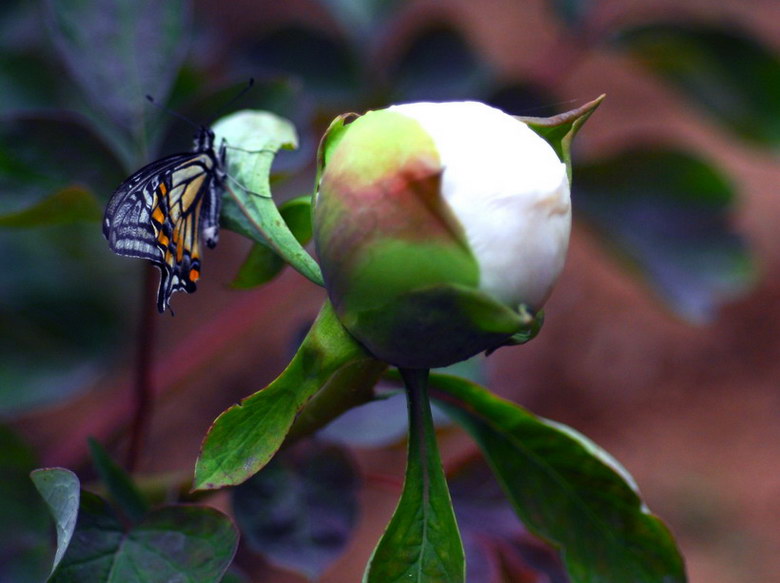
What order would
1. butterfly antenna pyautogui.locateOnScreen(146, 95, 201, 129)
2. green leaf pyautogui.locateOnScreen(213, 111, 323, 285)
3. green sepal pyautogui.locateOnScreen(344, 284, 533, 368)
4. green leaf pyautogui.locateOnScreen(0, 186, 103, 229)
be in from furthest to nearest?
butterfly antenna pyautogui.locateOnScreen(146, 95, 201, 129) → green leaf pyautogui.locateOnScreen(0, 186, 103, 229) → green leaf pyautogui.locateOnScreen(213, 111, 323, 285) → green sepal pyautogui.locateOnScreen(344, 284, 533, 368)

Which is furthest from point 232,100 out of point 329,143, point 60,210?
point 329,143

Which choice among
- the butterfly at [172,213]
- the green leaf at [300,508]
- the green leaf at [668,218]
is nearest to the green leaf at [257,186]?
the butterfly at [172,213]

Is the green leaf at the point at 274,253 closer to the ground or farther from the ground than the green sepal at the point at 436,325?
closer to the ground

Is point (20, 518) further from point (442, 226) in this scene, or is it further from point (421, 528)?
point (442, 226)

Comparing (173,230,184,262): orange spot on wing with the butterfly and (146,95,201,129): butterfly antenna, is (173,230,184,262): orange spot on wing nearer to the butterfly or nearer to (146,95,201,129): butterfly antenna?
the butterfly

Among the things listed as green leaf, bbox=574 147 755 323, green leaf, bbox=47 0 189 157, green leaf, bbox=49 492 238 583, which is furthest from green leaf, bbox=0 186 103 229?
green leaf, bbox=574 147 755 323

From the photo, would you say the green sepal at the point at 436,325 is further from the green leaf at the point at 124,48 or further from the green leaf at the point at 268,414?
the green leaf at the point at 124,48

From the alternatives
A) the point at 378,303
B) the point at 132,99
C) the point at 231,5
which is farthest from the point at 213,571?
the point at 231,5

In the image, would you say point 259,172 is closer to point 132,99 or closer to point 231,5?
point 132,99
